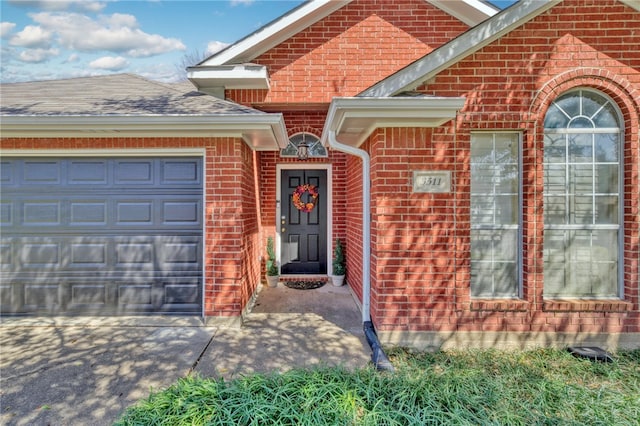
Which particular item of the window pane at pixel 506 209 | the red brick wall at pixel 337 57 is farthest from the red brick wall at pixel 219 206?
the window pane at pixel 506 209

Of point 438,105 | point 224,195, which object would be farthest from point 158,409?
point 438,105

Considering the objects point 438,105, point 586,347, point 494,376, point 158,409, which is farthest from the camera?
point 586,347

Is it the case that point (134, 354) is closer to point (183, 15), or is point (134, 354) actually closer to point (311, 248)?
point (311, 248)

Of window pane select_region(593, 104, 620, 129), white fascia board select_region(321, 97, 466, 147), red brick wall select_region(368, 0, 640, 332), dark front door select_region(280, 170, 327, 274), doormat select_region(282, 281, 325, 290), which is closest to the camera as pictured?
white fascia board select_region(321, 97, 466, 147)

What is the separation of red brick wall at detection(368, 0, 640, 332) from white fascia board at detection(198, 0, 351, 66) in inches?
125

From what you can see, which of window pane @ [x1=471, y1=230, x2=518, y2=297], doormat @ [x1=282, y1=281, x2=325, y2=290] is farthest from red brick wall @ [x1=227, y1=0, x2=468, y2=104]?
doormat @ [x1=282, y1=281, x2=325, y2=290]

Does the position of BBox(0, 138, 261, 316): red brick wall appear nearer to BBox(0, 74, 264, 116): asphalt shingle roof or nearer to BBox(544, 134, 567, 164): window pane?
BBox(0, 74, 264, 116): asphalt shingle roof

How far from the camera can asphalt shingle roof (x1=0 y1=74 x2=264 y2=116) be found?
160 inches

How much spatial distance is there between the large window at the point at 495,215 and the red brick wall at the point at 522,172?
14 centimetres

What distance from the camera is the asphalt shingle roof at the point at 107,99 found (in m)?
4.07

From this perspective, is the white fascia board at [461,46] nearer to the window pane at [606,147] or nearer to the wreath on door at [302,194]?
the window pane at [606,147]

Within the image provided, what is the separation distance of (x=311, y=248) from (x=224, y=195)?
2973 mm

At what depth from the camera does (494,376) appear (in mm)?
3066

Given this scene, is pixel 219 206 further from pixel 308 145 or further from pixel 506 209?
pixel 506 209
